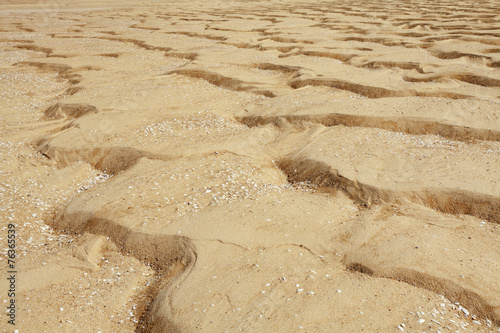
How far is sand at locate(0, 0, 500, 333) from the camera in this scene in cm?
176

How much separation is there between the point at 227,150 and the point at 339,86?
196cm

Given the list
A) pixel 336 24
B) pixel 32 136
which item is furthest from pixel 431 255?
pixel 336 24

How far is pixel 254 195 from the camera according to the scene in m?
2.52

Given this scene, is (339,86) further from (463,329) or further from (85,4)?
(85,4)

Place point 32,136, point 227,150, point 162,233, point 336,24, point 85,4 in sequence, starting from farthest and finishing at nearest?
point 85,4 → point 336,24 → point 32,136 → point 227,150 → point 162,233

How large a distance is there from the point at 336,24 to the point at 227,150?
5.95 metres

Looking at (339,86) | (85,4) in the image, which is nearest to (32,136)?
(339,86)

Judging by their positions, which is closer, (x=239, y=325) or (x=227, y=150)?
(x=239, y=325)

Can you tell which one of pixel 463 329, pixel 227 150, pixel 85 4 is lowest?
pixel 463 329

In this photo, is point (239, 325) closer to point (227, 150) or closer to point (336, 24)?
point (227, 150)

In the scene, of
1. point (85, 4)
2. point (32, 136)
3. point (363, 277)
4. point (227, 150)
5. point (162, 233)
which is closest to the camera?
point (363, 277)

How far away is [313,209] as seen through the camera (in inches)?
94.7

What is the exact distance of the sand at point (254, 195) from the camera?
1765mm

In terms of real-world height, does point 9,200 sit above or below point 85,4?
below
